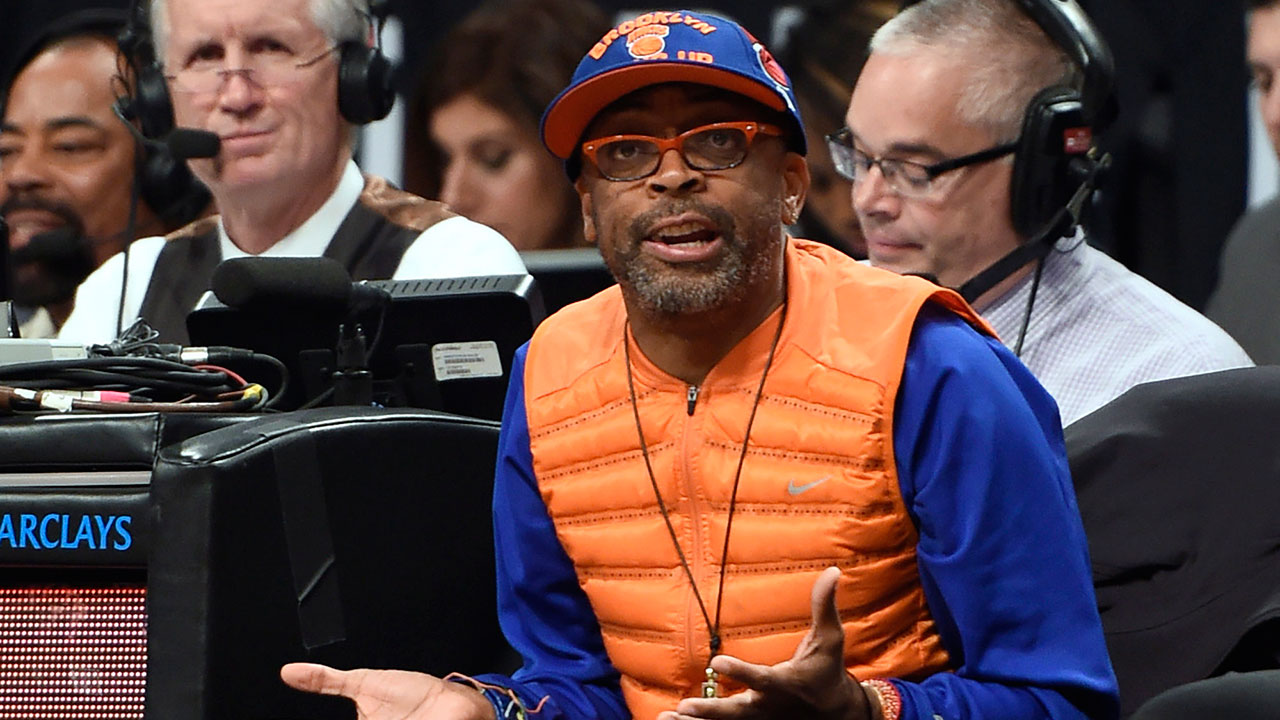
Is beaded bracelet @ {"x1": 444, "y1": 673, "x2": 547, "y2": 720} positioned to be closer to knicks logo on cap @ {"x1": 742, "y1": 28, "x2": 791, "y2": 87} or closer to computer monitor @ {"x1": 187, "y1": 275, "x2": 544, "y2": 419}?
computer monitor @ {"x1": 187, "y1": 275, "x2": 544, "y2": 419}

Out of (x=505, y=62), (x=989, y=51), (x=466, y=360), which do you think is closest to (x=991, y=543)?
(x=466, y=360)

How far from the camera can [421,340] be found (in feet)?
7.39

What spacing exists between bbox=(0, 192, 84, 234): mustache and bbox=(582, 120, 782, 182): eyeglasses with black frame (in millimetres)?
2320

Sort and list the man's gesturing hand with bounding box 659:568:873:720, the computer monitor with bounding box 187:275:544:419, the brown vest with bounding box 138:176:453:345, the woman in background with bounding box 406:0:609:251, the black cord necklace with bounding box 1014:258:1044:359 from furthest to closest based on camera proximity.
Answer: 1. the woman in background with bounding box 406:0:609:251
2. the brown vest with bounding box 138:176:453:345
3. the black cord necklace with bounding box 1014:258:1044:359
4. the computer monitor with bounding box 187:275:544:419
5. the man's gesturing hand with bounding box 659:568:873:720

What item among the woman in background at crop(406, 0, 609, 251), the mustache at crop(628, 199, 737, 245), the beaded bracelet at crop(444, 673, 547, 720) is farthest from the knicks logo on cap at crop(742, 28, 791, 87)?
the woman in background at crop(406, 0, 609, 251)

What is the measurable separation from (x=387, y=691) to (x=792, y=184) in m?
0.65

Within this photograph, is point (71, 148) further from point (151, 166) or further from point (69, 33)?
point (151, 166)

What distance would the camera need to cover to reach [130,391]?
2.05 metres

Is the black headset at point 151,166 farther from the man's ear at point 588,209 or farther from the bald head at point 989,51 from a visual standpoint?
the man's ear at point 588,209

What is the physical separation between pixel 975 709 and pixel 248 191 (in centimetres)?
182

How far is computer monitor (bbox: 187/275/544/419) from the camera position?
2.22 metres

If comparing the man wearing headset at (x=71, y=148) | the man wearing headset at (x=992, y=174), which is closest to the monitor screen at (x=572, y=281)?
the man wearing headset at (x=992, y=174)

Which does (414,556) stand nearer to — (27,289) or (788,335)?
(788,335)

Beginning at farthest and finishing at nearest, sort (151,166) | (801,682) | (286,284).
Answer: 1. (151,166)
2. (286,284)
3. (801,682)
